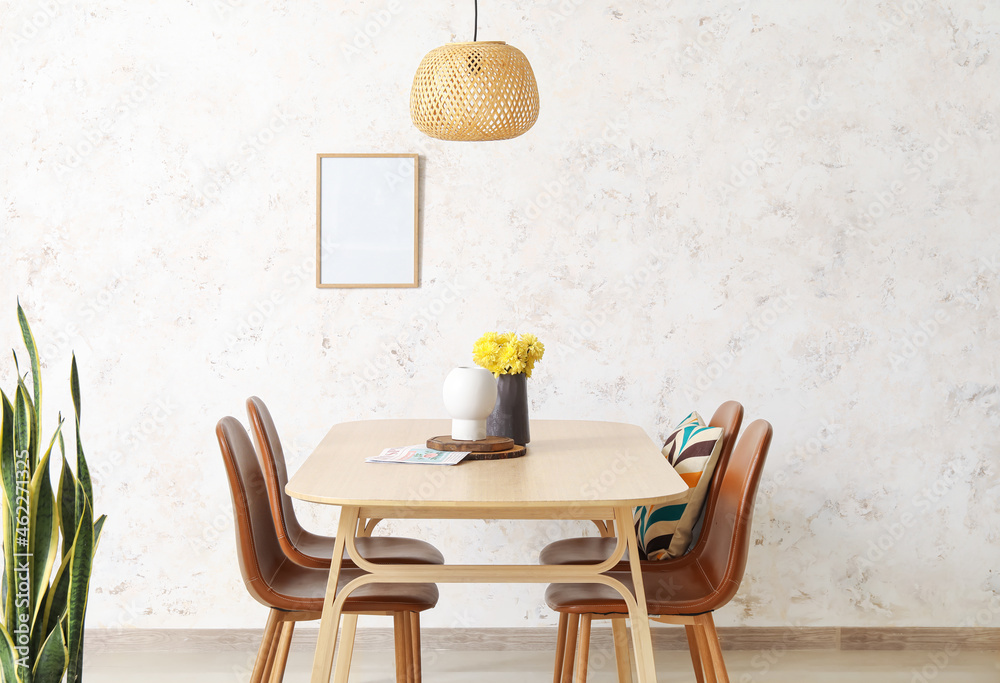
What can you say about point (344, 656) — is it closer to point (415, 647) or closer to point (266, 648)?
point (266, 648)

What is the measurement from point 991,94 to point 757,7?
85cm

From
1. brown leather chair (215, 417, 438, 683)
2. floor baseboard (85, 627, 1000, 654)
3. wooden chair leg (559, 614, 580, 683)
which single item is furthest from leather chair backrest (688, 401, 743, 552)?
floor baseboard (85, 627, 1000, 654)

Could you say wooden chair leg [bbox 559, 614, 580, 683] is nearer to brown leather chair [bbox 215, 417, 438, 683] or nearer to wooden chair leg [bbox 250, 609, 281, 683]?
brown leather chair [bbox 215, 417, 438, 683]

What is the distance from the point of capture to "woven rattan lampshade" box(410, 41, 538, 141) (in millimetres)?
2006

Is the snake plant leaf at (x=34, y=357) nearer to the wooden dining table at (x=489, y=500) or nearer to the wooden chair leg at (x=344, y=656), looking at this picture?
the wooden dining table at (x=489, y=500)

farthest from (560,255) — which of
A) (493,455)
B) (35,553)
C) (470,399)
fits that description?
(35,553)

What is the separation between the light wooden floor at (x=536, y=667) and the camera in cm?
277

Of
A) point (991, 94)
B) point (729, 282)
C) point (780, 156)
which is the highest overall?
point (991, 94)

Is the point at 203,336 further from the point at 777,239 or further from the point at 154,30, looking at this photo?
the point at 777,239

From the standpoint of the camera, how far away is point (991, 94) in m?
2.92

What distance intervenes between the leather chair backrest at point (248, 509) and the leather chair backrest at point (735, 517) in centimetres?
103

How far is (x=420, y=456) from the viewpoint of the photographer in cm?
202

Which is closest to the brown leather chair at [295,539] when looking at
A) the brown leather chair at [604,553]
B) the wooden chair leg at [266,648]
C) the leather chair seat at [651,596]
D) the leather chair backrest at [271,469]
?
the leather chair backrest at [271,469]

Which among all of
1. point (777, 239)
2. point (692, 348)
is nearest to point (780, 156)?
point (777, 239)
